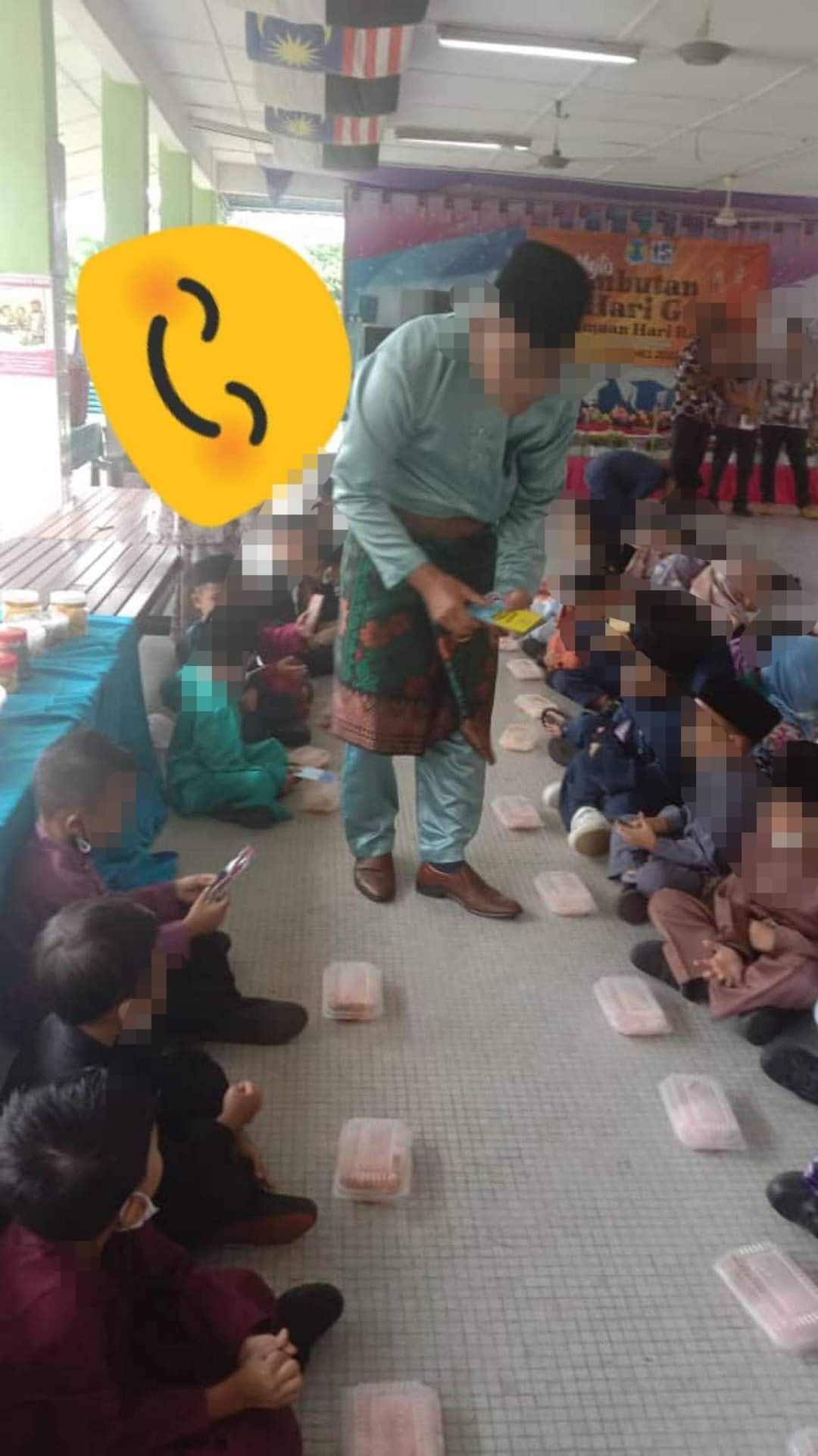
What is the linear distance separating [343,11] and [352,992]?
2.79m

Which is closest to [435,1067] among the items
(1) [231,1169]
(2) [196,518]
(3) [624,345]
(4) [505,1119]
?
(4) [505,1119]

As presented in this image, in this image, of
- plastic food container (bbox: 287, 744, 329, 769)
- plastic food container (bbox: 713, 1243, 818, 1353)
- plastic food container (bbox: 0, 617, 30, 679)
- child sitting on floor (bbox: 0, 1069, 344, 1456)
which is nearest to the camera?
child sitting on floor (bbox: 0, 1069, 344, 1456)

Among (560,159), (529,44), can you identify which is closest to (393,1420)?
(529,44)

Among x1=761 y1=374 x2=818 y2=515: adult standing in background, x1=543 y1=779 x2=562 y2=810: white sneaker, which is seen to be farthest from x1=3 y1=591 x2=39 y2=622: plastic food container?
x1=761 y1=374 x2=818 y2=515: adult standing in background

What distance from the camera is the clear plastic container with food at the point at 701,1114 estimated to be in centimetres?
151

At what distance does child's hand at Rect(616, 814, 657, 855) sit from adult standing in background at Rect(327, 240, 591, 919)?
10.9 inches

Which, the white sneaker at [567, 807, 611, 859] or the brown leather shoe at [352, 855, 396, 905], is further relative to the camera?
the white sneaker at [567, 807, 611, 859]

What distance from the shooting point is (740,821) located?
1.78m

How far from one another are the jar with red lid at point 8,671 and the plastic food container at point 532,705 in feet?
6.02

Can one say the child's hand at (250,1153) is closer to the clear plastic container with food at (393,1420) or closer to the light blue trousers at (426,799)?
the clear plastic container with food at (393,1420)

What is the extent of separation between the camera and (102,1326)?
0.90 meters

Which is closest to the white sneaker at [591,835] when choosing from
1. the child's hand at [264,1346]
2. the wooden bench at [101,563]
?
the wooden bench at [101,563]

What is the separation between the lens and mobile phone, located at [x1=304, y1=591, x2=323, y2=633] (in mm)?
3248

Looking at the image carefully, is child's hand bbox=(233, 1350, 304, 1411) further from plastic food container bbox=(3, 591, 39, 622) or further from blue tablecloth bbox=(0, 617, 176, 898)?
plastic food container bbox=(3, 591, 39, 622)
